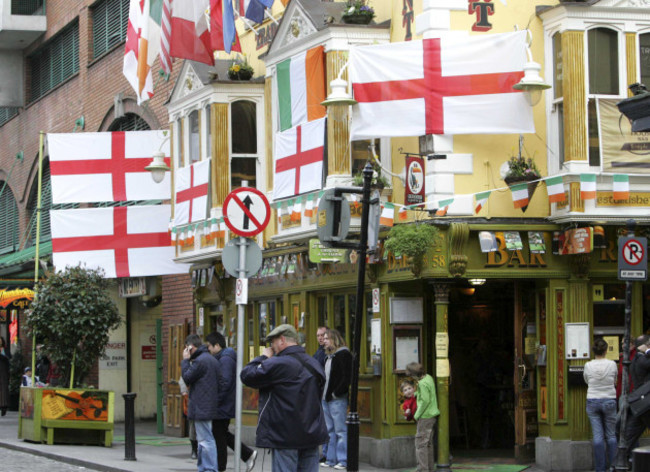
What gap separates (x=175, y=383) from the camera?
25.0 m

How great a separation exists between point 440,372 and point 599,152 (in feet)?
12.0

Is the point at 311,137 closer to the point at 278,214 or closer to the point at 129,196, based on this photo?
the point at 278,214

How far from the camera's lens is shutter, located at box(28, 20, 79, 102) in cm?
3381

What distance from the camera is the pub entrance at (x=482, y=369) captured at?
778 inches

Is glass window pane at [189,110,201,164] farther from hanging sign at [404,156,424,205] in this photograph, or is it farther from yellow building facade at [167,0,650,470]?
hanging sign at [404,156,424,205]

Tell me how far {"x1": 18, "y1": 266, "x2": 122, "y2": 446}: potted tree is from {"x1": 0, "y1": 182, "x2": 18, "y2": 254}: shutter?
17.0 meters

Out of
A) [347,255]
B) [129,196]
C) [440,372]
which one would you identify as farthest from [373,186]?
[129,196]

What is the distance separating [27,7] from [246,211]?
25151mm

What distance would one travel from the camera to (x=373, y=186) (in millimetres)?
17656

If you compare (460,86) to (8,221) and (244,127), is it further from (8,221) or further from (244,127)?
(8,221)

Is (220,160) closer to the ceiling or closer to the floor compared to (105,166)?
closer to the floor

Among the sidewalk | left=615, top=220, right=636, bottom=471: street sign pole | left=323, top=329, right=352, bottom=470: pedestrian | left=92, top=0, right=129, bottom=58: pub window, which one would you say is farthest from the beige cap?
left=92, top=0, right=129, bottom=58: pub window

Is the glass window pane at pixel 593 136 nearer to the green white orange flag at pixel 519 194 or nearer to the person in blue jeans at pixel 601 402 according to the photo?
the green white orange flag at pixel 519 194

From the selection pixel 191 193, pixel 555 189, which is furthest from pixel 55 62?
pixel 555 189
